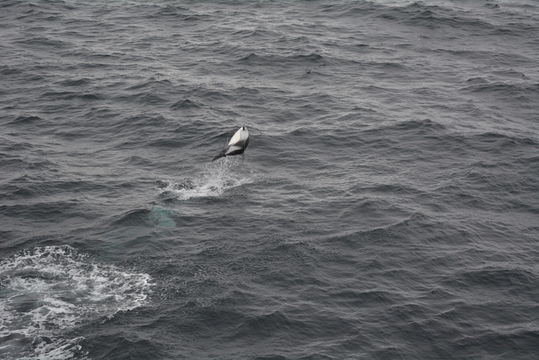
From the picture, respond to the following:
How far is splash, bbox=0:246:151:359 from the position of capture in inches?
1156

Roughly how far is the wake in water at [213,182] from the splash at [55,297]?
708 centimetres

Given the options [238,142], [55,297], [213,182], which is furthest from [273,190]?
[55,297]

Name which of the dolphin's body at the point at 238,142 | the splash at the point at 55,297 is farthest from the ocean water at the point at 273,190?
the dolphin's body at the point at 238,142

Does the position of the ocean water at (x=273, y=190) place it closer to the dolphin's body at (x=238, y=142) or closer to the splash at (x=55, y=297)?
the splash at (x=55, y=297)

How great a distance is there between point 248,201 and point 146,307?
32.1ft

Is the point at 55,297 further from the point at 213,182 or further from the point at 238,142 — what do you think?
the point at 213,182

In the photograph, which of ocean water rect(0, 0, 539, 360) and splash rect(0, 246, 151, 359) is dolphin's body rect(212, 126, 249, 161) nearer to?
ocean water rect(0, 0, 539, 360)

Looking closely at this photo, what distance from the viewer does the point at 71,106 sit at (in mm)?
51156

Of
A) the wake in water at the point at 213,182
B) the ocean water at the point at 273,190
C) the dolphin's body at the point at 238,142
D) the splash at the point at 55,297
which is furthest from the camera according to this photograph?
the wake in water at the point at 213,182

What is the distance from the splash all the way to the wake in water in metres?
7.08

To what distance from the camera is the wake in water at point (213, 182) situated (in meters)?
40.1

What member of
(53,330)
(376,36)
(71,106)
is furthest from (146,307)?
(376,36)

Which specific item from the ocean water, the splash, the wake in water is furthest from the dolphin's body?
the splash

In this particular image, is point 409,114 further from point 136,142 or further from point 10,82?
point 10,82
